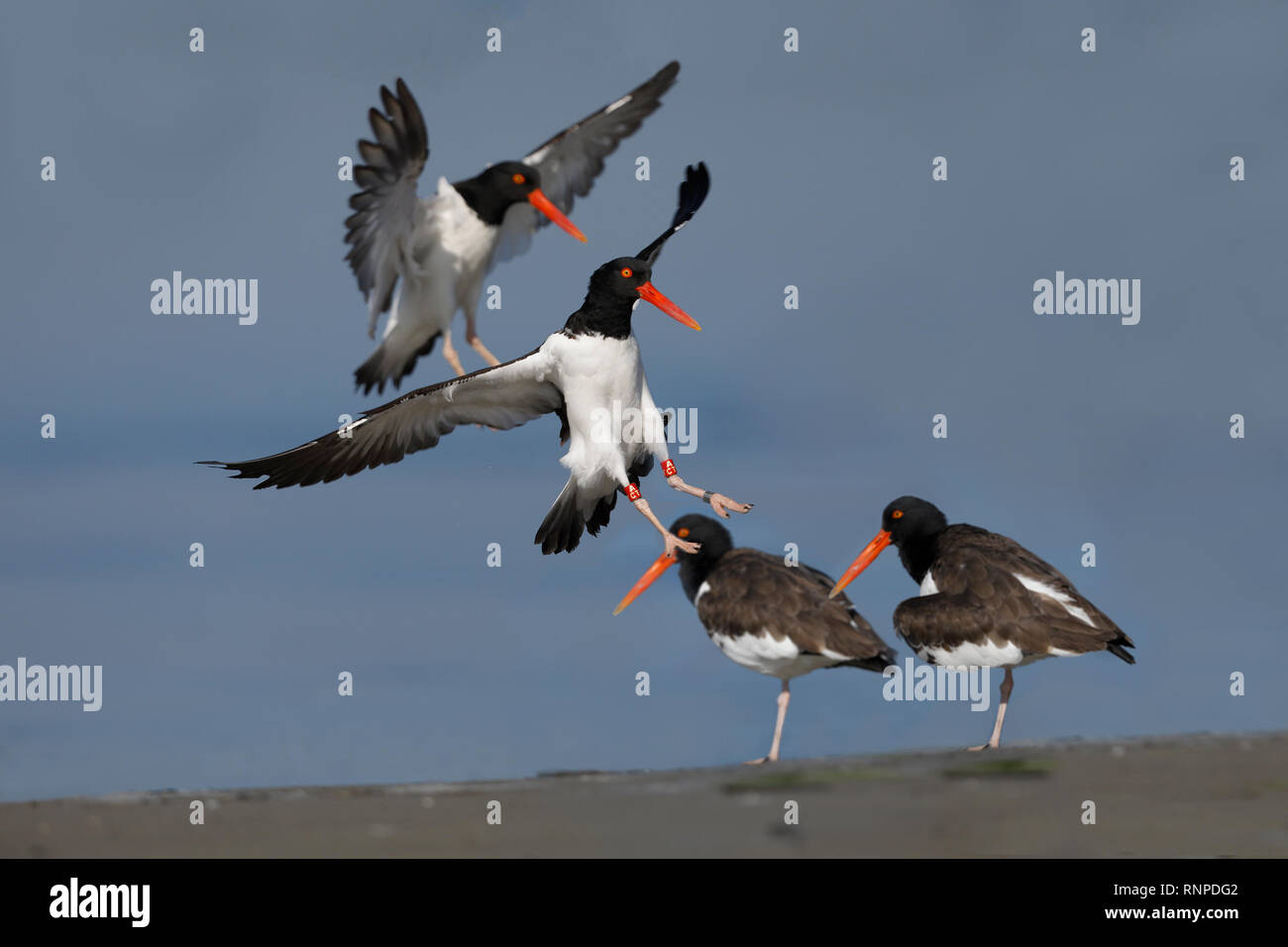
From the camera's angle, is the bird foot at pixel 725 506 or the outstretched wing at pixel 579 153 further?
the outstretched wing at pixel 579 153

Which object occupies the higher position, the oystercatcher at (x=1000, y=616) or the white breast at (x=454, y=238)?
the white breast at (x=454, y=238)

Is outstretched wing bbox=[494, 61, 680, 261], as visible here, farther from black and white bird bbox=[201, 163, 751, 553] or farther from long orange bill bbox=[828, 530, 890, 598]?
long orange bill bbox=[828, 530, 890, 598]

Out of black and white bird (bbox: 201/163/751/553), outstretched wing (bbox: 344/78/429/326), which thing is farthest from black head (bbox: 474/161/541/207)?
black and white bird (bbox: 201/163/751/553)

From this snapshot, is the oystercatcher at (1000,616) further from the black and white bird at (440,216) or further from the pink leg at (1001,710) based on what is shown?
the black and white bird at (440,216)

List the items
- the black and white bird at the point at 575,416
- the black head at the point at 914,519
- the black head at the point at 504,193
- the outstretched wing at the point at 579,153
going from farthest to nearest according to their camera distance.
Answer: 1. the outstretched wing at the point at 579,153
2. the black head at the point at 504,193
3. the black head at the point at 914,519
4. the black and white bird at the point at 575,416

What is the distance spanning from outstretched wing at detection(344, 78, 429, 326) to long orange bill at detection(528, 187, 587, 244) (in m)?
1.71

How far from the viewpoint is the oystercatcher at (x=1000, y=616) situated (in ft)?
32.5

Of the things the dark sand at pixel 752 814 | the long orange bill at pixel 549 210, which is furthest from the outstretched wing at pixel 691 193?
the dark sand at pixel 752 814

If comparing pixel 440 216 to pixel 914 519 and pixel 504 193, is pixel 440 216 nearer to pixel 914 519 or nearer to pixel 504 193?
pixel 504 193

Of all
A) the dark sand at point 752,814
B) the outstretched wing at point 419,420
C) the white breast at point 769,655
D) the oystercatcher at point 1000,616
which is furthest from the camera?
the outstretched wing at point 419,420

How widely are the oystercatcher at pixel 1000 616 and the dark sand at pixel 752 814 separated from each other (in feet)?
3.33

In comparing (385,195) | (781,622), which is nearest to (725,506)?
(781,622)

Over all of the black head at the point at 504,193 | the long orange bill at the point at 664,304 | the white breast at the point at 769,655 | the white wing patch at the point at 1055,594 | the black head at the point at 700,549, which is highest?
the black head at the point at 504,193
